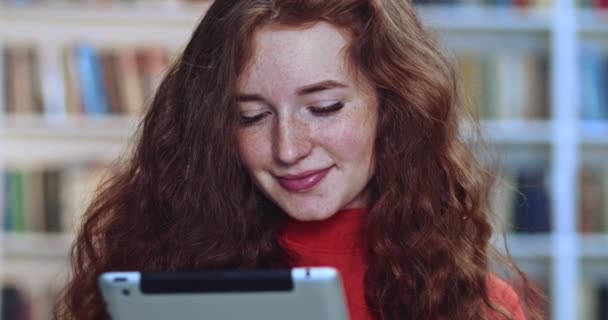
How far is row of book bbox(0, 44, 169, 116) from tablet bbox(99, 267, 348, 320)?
89.3 inches

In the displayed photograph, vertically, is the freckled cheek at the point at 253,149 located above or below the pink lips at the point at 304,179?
above

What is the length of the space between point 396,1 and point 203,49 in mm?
236

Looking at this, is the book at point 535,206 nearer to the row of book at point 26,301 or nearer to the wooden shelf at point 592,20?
the wooden shelf at point 592,20

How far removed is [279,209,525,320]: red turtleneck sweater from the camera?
1.38 meters

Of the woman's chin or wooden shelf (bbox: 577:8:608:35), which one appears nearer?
the woman's chin

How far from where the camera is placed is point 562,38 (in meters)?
3.43

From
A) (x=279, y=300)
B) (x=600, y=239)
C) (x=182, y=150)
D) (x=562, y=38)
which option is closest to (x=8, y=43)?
(x=562, y=38)

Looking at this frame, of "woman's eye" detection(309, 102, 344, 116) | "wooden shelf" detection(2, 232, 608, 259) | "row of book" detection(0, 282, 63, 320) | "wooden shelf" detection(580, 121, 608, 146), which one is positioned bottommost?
"row of book" detection(0, 282, 63, 320)

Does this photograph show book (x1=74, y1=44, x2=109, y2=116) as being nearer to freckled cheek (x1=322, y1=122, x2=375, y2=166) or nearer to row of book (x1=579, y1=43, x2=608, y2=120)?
row of book (x1=579, y1=43, x2=608, y2=120)

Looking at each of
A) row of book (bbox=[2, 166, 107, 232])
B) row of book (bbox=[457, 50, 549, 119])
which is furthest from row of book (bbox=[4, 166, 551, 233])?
row of book (bbox=[457, 50, 549, 119])

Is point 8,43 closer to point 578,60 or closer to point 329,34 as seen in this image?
point 578,60

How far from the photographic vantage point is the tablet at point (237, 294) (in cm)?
109

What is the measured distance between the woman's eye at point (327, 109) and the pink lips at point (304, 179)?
2.5 inches

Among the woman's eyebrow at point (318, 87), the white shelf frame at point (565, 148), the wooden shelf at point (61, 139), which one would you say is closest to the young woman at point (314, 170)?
the woman's eyebrow at point (318, 87)
